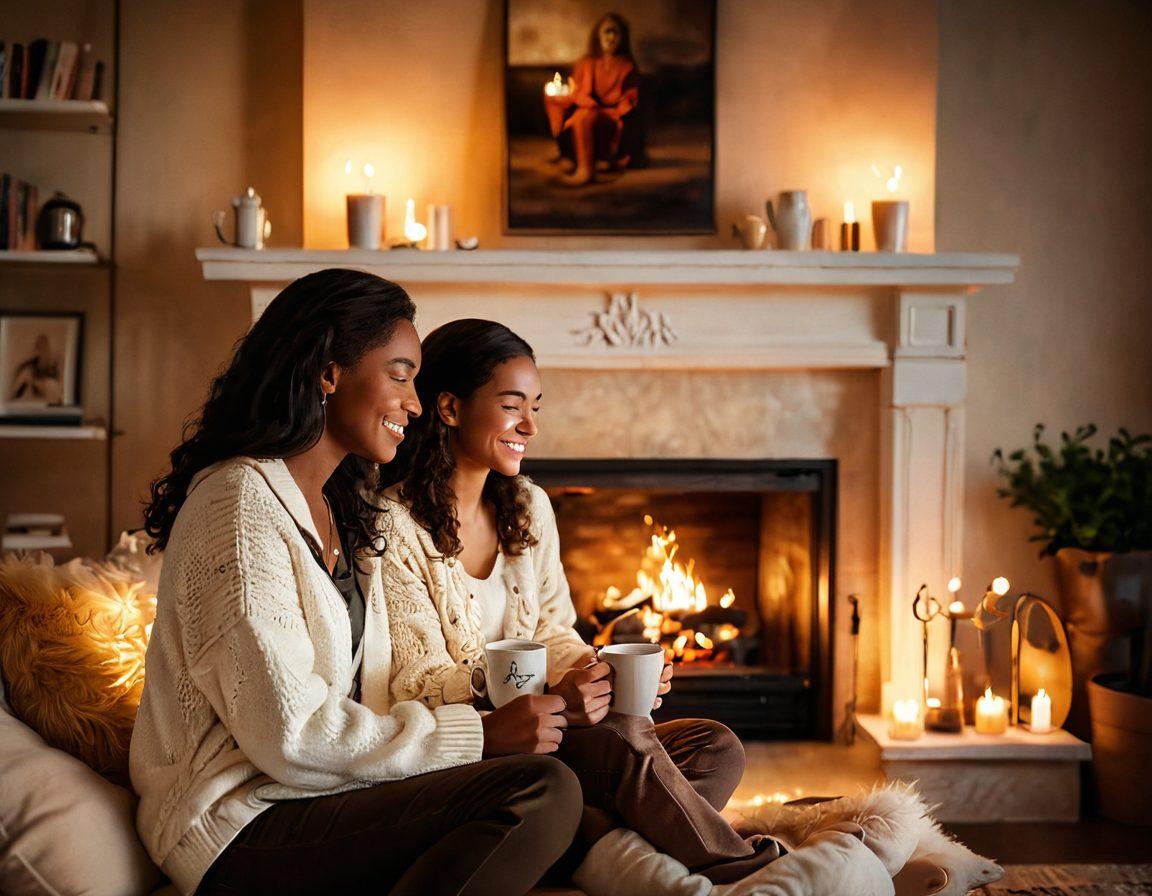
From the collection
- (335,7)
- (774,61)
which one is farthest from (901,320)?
(335,7)

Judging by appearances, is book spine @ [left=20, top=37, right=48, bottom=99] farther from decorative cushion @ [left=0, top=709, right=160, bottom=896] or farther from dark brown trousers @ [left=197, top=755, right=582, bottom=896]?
dark brown trousers @ [left=197, top=755, right=582, bottom=896]

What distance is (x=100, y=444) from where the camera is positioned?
10.2 ft

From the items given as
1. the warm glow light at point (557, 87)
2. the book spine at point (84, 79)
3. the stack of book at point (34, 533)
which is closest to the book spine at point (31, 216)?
the book spine at point (84, 79)

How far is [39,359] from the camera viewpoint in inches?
120

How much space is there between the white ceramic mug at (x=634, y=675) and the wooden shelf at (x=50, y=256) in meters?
2.03

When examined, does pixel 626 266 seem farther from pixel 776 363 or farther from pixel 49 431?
pixel 49 431

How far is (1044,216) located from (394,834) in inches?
105

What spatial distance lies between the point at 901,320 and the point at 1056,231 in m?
0.69

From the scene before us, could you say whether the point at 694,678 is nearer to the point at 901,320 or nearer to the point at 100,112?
the point at 901,320

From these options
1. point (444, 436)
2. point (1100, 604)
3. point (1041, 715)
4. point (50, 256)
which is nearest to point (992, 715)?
point (1041, 715)

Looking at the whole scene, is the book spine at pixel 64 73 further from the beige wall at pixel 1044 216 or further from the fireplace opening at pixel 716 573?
the beige wall at pixel 1044 216

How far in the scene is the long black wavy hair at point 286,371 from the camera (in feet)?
4.86

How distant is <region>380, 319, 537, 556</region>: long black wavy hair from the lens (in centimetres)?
185

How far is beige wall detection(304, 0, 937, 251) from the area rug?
5.16 feet
